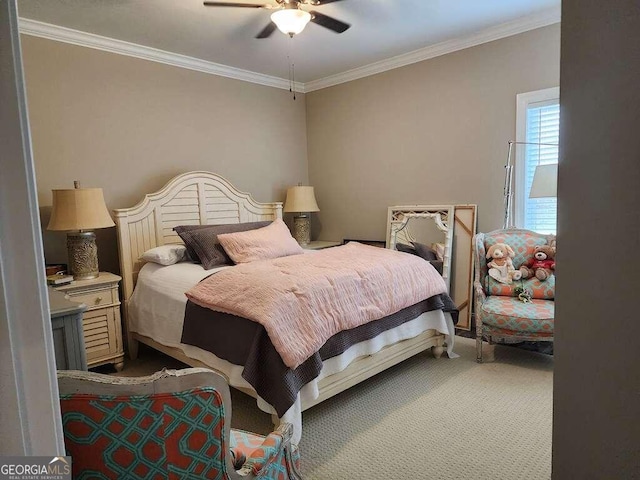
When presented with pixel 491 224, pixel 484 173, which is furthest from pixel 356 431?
pixel 484 173

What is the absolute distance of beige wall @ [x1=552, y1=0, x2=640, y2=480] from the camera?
0.64 m

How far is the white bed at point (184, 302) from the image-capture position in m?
2.25

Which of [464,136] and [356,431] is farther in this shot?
[464,136]

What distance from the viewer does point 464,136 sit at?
145 inches

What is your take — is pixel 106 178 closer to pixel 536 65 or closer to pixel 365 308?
pixel 365 308

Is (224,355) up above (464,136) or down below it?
below

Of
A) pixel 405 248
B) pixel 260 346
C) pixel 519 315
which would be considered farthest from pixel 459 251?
pixel 260 346

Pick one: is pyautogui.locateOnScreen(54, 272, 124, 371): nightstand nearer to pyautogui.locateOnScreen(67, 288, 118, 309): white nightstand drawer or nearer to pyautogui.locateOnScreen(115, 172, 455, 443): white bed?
pyautogui.locateOnScreen(67, 288, 118, 309): white nightstand drawer

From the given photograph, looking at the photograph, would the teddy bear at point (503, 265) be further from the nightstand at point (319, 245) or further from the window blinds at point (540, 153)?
the nightstand at point (319, 245)

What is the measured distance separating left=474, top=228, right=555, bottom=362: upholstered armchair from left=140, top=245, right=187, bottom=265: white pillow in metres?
2.40

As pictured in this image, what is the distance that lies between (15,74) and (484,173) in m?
3.62

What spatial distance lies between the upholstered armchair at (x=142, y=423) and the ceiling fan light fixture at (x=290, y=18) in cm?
221

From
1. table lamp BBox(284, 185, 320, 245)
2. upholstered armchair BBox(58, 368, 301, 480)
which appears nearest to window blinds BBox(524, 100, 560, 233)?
table lamp BBox(284, 185, 320, 245)

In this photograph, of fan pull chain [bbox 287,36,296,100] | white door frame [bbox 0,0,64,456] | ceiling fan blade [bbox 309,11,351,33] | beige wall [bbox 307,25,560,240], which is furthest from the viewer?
fan pull chain [bbox 287,36,296,100]
